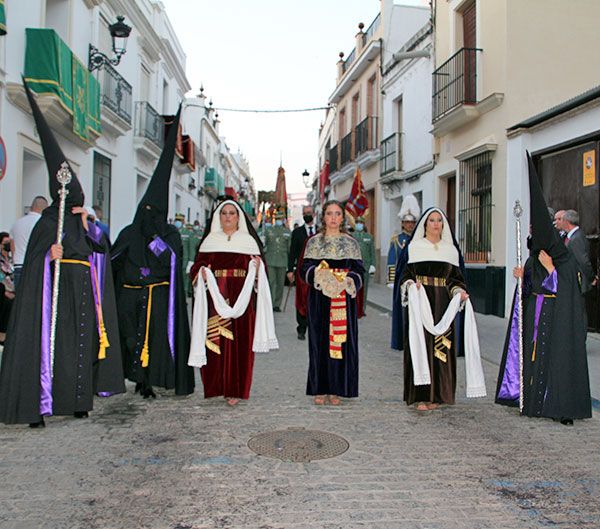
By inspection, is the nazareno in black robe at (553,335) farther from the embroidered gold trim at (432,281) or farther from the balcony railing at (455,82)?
the balcony railing at (455,82)

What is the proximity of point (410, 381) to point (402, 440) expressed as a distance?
972 mm

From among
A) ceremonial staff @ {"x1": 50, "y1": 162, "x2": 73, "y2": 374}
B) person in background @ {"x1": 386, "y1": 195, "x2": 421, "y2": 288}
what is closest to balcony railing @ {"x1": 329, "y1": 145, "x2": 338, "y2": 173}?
person in background @ {"x1": 386, "y1": 195, "x2": 421, "y2": 288}

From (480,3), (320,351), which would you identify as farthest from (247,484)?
(480,3)

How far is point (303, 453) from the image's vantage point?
4004 millimetres

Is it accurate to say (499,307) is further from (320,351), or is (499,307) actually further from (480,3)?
(320,351)

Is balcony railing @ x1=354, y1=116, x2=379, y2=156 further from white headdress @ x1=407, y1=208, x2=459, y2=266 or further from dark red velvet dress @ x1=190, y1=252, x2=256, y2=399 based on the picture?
dark red velvet dress @ x1=190, y1=252, x2=256, y2=399

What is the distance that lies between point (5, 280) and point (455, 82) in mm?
9730

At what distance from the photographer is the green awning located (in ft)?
33.7

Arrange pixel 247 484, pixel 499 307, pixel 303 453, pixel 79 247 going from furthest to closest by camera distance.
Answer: pixel 499 307, pixel 79 247, pixel 303 453, pixel 247 484

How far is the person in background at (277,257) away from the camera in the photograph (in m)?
12.3

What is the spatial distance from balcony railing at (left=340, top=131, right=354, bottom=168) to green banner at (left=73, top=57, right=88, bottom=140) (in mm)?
12706

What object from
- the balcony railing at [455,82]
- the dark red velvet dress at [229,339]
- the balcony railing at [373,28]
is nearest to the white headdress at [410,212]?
the balcony railing at [455,82]

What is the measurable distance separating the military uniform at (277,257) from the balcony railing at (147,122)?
6764 mm

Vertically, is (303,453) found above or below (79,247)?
below
